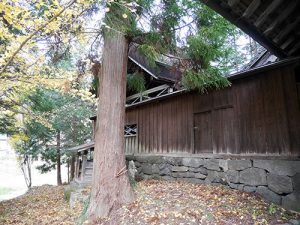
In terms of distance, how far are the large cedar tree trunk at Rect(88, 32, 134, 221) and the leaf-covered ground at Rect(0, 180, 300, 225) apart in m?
0.31

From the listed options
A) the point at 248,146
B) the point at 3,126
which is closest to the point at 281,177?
the point at 248,146

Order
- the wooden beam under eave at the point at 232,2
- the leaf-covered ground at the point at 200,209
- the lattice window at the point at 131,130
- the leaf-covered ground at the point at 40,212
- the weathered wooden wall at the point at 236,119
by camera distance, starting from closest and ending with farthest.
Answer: the wooden beam under eave at the point at 232,2 → the leaf-covered ground at the point at 200,209 → the weathered wooden wall at the point at 236,119 → the leaf-covered ground at the point at 40,212 → the lattice window at the point at 131,130

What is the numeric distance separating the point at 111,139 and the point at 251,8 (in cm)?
390

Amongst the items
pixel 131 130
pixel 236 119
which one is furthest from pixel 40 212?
pixel 236 119

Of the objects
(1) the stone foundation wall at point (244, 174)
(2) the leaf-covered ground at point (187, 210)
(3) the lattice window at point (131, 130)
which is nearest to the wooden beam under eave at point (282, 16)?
(1) the stone foundation wall at point (244, 174)

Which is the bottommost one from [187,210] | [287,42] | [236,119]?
[187,210]

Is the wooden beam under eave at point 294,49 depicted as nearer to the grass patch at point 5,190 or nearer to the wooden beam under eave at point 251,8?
the wooden beam under eave at point 251,8

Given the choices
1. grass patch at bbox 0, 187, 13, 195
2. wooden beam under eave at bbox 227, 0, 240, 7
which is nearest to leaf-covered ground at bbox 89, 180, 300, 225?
wooden beam under eave at bbox 227, 0, 240, 7

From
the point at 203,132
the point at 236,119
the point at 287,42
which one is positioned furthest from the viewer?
the point at 203,132

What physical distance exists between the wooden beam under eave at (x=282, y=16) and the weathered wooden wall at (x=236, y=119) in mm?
2271

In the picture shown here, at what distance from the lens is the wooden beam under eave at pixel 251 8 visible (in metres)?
3.04

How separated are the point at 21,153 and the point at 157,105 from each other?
10323 mm

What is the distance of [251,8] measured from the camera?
3.11 meters

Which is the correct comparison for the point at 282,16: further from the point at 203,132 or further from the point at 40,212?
the point at 40,212
